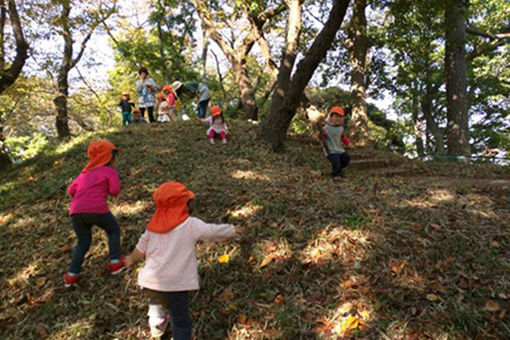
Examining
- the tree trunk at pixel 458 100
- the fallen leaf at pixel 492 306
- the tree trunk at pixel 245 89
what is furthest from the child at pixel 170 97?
the tree trunk at pixel 458 100

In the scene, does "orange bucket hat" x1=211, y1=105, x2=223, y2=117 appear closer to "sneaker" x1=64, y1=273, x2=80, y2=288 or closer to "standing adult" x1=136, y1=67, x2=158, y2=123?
"standing adult" x1=136, y1=67, x2=158, y2=123

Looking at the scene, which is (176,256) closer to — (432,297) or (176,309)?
(176,309)

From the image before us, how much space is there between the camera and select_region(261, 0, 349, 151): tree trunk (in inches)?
224

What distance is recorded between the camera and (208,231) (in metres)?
2.21

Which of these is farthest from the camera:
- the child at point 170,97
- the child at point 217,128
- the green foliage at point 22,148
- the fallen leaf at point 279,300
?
the green foliage at point 22,148

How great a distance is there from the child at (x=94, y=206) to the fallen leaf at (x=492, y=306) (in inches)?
139

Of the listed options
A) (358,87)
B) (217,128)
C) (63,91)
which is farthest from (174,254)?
(63,91)

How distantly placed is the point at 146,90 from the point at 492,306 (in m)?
9.90

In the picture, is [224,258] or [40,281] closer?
[224,258]

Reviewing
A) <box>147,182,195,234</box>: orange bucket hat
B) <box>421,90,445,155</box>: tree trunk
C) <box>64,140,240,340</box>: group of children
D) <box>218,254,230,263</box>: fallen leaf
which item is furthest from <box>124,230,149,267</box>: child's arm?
<box>421,90,445,155</box>: tree trunk

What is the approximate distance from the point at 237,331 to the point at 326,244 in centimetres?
137

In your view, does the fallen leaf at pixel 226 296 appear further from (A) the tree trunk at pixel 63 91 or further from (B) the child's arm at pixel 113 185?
(A) the tree trunk at pixel 63 91

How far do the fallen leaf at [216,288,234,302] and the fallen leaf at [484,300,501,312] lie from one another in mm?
2153

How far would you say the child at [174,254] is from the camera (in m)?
2.13
